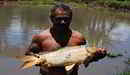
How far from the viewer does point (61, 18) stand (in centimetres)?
241

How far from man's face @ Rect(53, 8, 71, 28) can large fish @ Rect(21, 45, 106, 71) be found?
0.23 metres

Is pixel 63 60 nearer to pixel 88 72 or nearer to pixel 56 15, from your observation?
pixel 56 15

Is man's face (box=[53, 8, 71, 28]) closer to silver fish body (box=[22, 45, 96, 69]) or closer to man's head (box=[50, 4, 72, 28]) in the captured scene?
man's head (box=[50, 4, 72, 28])

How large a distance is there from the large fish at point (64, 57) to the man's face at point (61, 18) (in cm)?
23

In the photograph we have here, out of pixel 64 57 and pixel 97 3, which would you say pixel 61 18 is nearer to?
pixel 64 57

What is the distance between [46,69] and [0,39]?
349 inches

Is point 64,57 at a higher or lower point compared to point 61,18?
lower

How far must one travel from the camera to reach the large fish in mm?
2289

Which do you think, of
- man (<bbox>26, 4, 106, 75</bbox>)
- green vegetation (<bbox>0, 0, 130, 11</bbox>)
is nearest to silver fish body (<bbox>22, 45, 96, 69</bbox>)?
man (<bbox>26, 4, 106, 75</bbox>)

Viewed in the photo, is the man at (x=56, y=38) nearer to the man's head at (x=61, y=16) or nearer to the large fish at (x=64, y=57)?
the man's head at (x=61, y=16)

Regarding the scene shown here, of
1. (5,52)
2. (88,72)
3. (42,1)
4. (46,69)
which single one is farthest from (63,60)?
(42,1)

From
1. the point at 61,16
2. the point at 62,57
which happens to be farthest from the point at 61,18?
→ the point at 62,57

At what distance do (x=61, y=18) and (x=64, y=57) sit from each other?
1.13 ft

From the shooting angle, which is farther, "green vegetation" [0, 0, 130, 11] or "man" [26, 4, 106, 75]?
"green vegetation" [0, 0, 130, 11]
